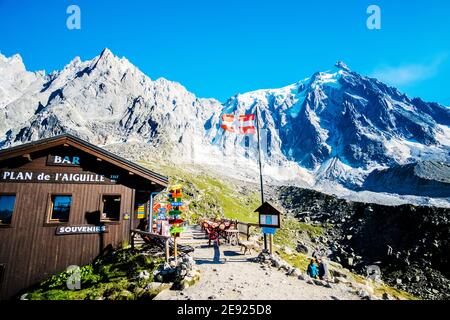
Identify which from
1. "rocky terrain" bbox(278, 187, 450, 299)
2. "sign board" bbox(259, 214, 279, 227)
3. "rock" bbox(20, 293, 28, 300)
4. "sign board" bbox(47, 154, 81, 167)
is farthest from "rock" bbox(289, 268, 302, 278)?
"rocky terrain" bbox(278, 187, 450, 299)

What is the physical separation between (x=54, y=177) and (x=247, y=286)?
12.2 m

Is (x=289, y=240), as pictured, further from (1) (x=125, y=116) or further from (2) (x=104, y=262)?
(1) (x=125, y=116)

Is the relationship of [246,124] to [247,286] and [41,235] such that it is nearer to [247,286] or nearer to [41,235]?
[247,286]

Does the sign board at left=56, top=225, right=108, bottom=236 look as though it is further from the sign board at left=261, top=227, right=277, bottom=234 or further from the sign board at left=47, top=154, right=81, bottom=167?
the sign board at left=261, top=227, right=277, bottom=234

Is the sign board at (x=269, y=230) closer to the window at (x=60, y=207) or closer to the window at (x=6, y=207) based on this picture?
the window at (x=60, y=207)

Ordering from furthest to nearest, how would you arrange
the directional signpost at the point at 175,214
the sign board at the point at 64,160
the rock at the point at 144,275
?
the sign board at the point at 64,160 → the directional signpost at the point at 175,214 → the rock at the point at 144,275

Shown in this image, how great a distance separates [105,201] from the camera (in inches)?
661

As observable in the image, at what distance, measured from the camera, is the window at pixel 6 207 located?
13580 mm

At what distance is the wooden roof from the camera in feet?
45.5

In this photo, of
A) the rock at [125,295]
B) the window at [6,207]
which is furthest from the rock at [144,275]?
the window at [6,207]

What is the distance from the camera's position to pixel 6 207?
45.0 feet

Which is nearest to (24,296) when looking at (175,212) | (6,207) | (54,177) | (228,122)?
(6,207)

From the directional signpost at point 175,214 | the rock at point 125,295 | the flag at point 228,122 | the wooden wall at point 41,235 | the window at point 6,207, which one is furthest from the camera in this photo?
the flag at point 228,122
